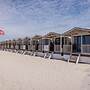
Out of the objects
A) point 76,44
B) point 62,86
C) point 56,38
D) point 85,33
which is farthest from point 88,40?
point 62,86

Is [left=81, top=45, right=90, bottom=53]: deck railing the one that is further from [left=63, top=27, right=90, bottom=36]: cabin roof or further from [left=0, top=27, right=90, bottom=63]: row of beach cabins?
[left=63, top=27, right=90, bottom=36]: cabin roof

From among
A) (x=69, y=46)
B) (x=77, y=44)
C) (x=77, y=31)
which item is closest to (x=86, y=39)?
(x=77, y=31)

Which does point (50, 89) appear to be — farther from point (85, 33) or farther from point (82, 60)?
point (85, 33)

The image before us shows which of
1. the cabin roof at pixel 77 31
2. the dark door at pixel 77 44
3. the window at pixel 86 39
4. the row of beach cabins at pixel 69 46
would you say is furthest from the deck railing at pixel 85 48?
the dark door at pixel 77 44

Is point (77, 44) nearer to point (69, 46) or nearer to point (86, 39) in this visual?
point (69, 46)

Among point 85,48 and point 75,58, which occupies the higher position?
point 85,48

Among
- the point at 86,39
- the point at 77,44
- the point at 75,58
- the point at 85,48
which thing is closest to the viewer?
the point at 75,58

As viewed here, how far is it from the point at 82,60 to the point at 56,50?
11422mm

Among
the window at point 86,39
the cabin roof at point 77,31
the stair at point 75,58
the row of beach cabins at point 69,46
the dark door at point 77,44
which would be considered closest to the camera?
the stair at point 75,58

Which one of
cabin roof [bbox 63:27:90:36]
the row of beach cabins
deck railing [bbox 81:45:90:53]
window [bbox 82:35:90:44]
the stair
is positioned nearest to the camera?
the stair

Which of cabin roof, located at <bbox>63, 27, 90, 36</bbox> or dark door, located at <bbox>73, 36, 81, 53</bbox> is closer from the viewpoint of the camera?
cabin roof, located at <bbox>63, 27, 90, 36</bbox>

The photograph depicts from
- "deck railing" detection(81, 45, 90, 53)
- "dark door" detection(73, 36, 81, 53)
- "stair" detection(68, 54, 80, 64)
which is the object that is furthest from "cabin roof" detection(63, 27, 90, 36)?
"stair" detection(68, 54, 80, 64)

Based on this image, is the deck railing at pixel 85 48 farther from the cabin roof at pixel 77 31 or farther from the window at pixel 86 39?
the cabin roof at pixel 77 31

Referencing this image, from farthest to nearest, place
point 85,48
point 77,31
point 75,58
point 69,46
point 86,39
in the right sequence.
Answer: point 69,46 → point 77,31 → point 86,39 → point 85,48 → point 75,58
